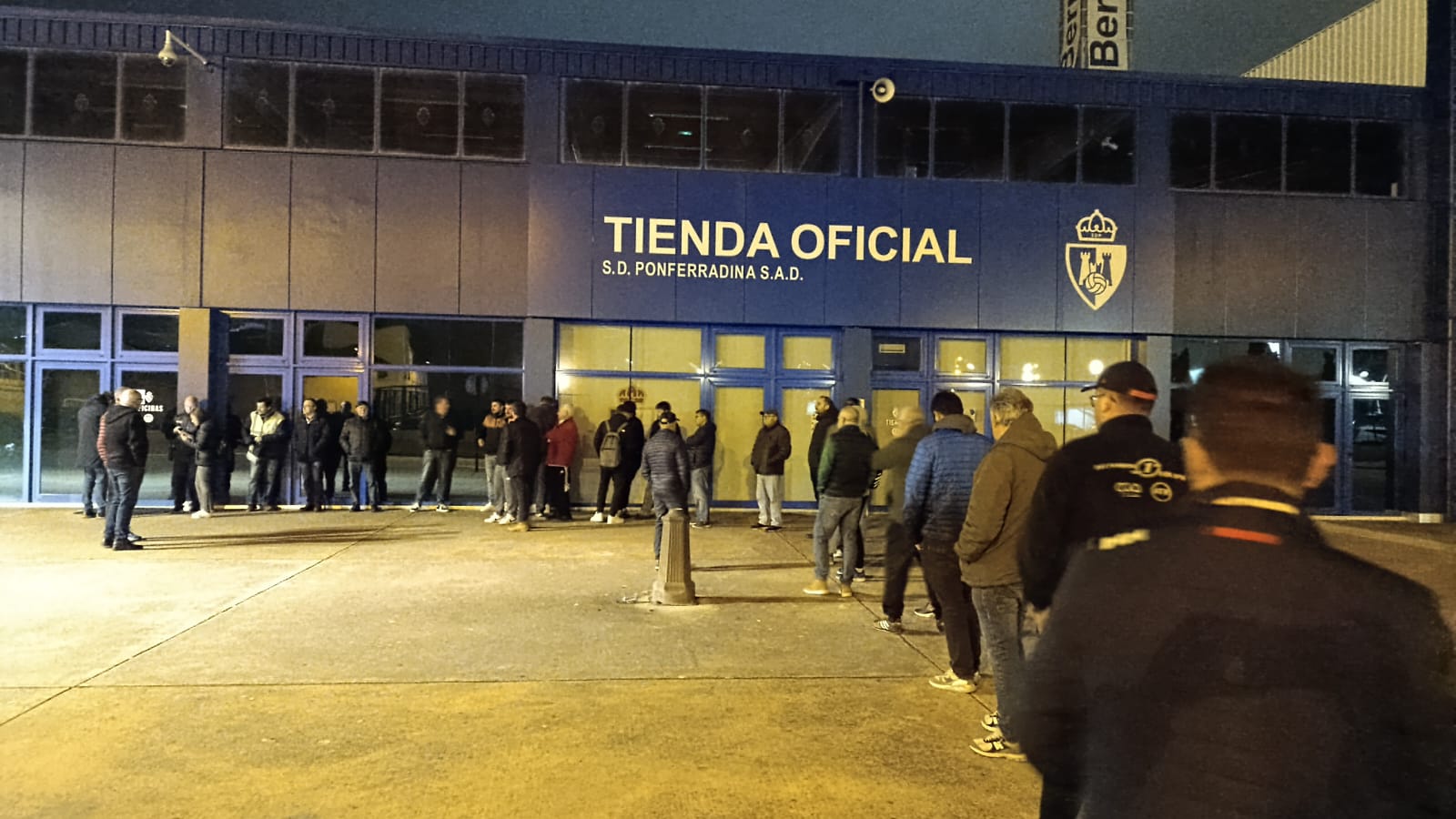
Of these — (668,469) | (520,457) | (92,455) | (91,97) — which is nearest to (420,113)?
(91,97)

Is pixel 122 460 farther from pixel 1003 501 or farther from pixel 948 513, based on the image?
pixel 1003 501

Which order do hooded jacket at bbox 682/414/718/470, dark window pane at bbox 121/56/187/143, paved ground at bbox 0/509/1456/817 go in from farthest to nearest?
dark window pane at bbox 121/56/187/143, hooded jacket at bbox 682/414/718/470, paved ground at bbox 0/509/1456/817

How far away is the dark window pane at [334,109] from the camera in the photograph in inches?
576

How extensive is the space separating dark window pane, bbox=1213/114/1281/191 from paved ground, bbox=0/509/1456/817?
8.67 metres

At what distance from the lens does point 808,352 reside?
15727mm

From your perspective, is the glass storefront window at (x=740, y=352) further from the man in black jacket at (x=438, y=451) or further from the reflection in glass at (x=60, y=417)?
the reflection in glass at (x=60, y=417)

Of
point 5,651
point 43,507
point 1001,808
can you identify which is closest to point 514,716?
point 1001,808

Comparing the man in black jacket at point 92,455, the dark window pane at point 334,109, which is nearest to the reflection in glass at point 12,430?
the man in black jacket at point 92,455

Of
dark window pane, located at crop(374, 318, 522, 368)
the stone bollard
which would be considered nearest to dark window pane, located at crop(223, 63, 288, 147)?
dark window pane, located at crop(374, 318, 522, 368)

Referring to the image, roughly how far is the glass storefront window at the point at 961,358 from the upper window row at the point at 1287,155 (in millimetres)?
4675

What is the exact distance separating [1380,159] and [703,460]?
13713 mm

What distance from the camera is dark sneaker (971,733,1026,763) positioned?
4832 millimetres

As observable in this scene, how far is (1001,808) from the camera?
4223 mm

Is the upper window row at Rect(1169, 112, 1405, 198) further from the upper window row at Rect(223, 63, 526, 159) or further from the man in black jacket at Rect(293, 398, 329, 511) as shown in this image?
the man in black jacket at Rect(293, 398, 329, 511)
